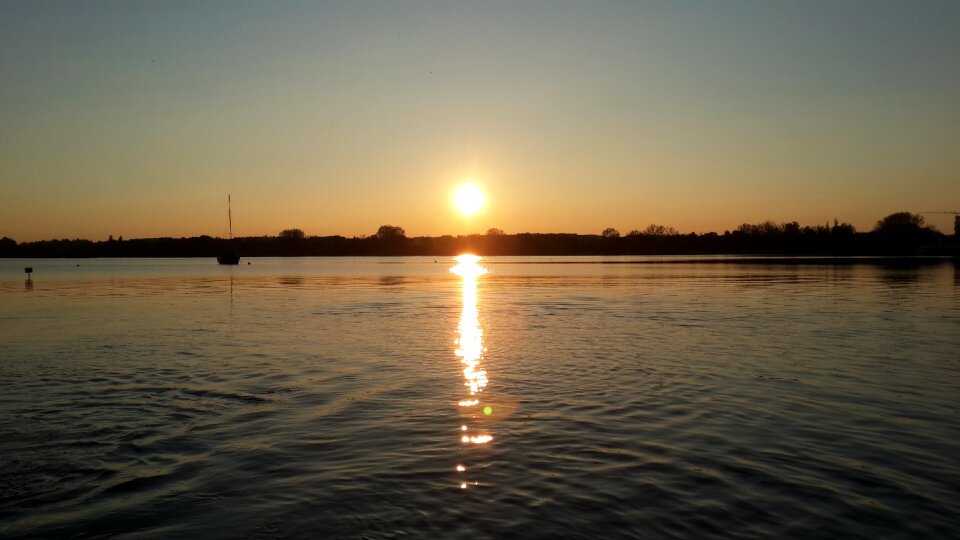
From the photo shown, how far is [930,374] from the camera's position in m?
16.9

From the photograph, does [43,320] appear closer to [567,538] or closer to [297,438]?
[297,438]

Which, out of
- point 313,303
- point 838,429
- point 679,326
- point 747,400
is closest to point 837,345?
point 679,326

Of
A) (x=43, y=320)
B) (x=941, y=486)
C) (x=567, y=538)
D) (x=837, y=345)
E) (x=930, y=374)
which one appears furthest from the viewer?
(x=43, y=320)

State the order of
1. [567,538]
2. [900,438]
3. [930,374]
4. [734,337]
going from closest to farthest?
[567,538] → [900,438] → [930,374] → [734,337]

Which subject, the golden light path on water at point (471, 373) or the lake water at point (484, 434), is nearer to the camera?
A: the lake water at point (484, 434)

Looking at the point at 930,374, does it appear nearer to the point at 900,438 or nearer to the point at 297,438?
the point at 900,438

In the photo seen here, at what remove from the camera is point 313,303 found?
42.5 meters

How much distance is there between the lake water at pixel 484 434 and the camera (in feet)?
26.3

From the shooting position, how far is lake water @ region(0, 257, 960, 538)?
8031 millimetres

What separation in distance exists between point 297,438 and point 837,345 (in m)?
18.0

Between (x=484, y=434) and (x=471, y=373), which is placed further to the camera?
(x=471, y=373)

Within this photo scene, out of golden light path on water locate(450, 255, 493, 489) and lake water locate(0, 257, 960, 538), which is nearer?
lake water locate(0, 257, 960, 538)

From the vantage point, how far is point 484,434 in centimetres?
1168

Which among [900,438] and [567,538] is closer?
[567,538]
